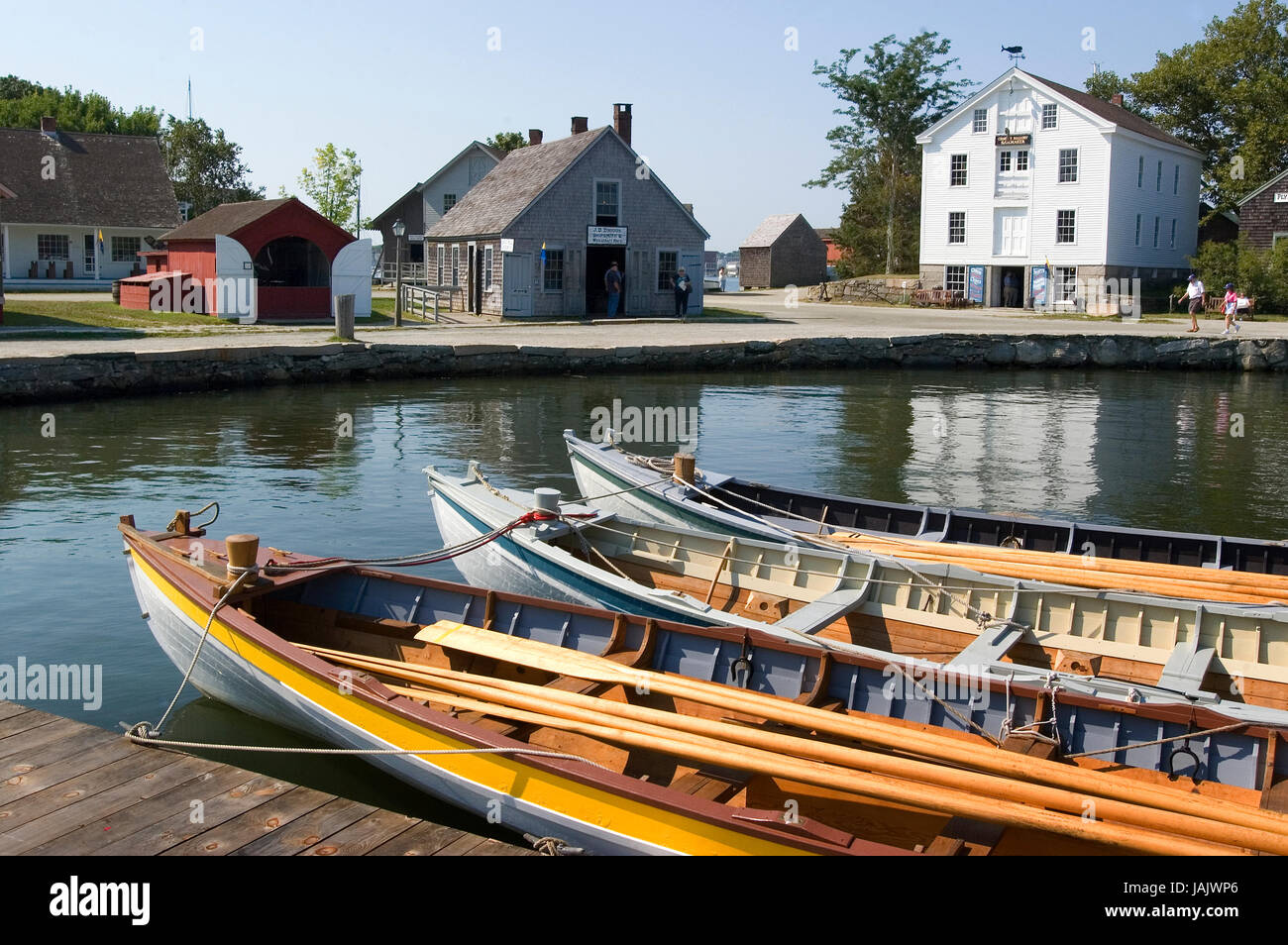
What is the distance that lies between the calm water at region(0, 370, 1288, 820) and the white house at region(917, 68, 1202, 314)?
17.7m

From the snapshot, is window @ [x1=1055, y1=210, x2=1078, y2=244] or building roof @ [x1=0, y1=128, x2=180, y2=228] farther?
building roof @ [x1=0, y1=128, x2=180, y2=228]

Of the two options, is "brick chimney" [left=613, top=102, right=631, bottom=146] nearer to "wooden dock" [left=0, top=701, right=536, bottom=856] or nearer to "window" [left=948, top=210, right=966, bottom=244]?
"window" [left=948, top=210, right=966, bottom=244]

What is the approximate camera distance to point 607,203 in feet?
144

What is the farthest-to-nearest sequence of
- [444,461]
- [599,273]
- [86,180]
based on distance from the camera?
1. [86,180]
2. [599,273]
3. [444,461]

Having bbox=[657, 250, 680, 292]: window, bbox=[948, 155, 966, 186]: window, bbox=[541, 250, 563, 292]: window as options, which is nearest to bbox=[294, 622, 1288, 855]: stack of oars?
bbox=[541, 250, 563, 292]: window

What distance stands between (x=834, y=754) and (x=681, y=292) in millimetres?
39794

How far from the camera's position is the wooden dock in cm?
614

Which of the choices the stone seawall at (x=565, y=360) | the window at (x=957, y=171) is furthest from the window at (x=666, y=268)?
the window at (x=957, y=171)

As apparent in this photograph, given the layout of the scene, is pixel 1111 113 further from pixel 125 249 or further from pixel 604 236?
pixel 125 249

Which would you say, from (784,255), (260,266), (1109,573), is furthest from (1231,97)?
(1109,573)

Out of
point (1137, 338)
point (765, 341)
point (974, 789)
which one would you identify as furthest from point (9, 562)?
point (1137, 338)

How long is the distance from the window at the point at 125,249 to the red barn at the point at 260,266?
1478 centimetres

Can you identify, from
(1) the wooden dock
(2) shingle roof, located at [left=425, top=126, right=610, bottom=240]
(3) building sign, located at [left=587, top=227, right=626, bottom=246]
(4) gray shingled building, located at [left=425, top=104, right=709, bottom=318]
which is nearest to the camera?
(1) the wooden dock
